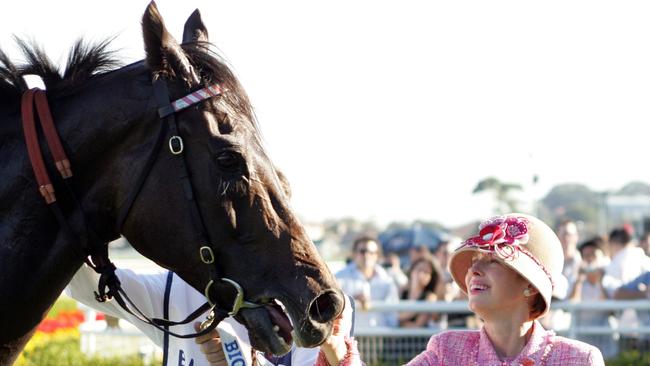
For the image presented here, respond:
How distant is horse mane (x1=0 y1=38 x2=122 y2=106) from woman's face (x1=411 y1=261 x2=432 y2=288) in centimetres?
646

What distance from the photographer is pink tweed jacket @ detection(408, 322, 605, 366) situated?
125 inches

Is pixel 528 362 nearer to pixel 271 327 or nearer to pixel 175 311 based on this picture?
pixel 271 327

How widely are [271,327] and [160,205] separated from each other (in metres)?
0.50

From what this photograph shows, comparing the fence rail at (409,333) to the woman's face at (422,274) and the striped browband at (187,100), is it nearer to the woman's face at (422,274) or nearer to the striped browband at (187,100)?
the woman's face at (422,274)

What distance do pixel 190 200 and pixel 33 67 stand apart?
2.42 feet

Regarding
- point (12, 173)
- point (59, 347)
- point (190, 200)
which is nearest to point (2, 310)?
point (12, 173)

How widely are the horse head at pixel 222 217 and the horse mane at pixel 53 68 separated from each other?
265 millimetres

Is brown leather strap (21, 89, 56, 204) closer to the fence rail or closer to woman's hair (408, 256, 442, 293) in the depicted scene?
the fence rail

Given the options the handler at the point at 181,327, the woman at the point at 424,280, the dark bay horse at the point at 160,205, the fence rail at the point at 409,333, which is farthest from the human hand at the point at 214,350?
the woman at the point at 424,280

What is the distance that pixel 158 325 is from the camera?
10.9 ft

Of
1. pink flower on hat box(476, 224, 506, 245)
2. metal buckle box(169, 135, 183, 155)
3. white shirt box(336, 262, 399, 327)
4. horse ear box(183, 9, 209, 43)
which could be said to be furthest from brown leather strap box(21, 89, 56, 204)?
white shirt box(336, 262, 399, 327)

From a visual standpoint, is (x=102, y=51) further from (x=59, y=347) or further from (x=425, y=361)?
(x=59, y=347)

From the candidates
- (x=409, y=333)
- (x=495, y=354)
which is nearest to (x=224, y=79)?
(x=495, y=354)

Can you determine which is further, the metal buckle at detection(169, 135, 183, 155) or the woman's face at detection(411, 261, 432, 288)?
the woman's face at detection(411, 261, 432, 288)
